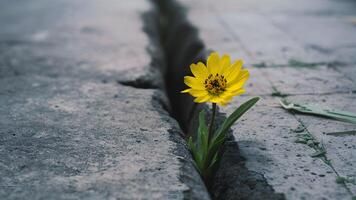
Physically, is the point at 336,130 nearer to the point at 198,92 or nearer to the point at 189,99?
the point at 198,92

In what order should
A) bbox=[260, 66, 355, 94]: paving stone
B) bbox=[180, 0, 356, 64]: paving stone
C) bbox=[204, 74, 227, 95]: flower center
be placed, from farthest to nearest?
bbox=[180, 0, 356, 64]: paving stone, bbox=[260, 66, 355, 94]: paving stone, bbox=[204, 74, 227, 95]: flower center

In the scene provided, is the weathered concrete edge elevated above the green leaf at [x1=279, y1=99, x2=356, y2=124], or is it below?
below

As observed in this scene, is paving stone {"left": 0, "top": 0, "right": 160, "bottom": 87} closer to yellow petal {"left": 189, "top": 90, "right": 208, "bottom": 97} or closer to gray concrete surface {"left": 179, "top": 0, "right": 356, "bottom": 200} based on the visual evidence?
gray concrete surface {"left": 179, "top": 0, "right": 356, "bottom": 200}

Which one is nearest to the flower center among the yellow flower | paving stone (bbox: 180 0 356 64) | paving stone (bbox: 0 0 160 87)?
the yellow flower

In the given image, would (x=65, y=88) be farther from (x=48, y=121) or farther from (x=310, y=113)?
(x=310, y=113)

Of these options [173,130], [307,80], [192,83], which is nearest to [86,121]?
[173,130]

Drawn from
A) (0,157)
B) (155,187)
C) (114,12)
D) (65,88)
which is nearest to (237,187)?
(155,187)
